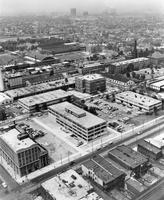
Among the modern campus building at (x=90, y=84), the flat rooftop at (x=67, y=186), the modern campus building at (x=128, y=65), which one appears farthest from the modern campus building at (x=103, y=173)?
the modern campus building at (x=128, y=65)

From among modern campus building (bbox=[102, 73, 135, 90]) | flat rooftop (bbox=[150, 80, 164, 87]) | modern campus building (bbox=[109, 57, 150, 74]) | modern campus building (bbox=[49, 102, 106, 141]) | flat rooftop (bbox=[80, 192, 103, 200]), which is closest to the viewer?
flat rooftop (bbox=[80, 192, 103, 200])

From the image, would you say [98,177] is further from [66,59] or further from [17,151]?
[66,59]

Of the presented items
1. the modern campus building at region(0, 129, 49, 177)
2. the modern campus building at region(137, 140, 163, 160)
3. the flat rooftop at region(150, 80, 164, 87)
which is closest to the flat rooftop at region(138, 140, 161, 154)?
the modern campus building at region(137, 140, 163, 160)

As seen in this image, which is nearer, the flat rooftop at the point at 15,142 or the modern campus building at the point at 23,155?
the modern campus building at the point at 23,155

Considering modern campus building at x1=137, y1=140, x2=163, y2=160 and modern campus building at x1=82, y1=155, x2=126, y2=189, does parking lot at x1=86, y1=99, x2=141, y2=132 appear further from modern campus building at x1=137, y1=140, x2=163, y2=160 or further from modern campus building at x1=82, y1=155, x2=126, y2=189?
modern campus building at x1=82, y1=155, x2=126, y2=189

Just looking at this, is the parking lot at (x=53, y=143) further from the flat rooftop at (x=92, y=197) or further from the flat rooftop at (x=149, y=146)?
the flat rooftop at (x=149, y=146)
